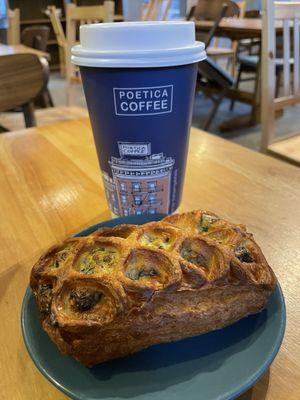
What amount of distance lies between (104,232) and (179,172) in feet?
0.48

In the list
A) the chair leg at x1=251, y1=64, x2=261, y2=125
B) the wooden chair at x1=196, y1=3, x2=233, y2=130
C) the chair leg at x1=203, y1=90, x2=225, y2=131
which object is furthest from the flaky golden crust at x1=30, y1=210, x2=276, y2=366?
the chair leg at x1=251, y1=64, x2=261, y2=125

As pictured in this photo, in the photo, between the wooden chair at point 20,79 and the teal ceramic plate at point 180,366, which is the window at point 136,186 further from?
the wooden chair at point 20,79

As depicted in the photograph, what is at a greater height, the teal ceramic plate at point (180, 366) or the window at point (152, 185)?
the window at point (152, 185)

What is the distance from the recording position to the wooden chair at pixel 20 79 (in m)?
1.03

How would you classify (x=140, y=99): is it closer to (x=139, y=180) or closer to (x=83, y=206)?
(x=139, y=180)

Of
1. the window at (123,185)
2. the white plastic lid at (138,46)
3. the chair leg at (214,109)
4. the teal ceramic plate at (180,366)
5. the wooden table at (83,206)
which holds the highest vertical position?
the white plastic lid at (138,46)

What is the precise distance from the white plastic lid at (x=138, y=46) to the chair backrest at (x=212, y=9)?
7.45ft

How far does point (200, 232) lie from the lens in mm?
386

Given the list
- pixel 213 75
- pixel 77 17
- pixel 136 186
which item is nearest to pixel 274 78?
pixel 136 186

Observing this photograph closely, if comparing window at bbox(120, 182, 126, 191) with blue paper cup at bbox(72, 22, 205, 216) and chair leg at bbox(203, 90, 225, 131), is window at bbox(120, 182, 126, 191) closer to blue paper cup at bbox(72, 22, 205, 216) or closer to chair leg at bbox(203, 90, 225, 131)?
blue paper cup at bbox(72, 22, 205, 216)

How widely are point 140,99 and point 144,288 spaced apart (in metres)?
0.20

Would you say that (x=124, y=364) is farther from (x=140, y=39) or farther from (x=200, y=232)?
(x=140, y=39)

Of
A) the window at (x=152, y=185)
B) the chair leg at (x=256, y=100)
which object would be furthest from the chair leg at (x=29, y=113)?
the chair leg at (x=256, y=100)

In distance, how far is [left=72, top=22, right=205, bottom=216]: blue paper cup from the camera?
1.25 ft
